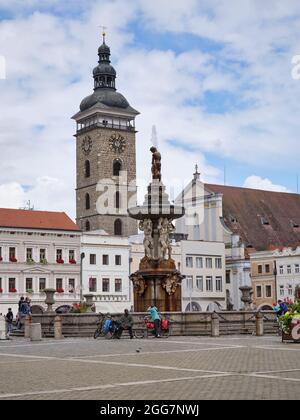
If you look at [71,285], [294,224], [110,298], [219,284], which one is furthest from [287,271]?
[71,285]

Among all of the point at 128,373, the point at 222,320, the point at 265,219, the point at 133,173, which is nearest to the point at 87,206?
the point at 133,173

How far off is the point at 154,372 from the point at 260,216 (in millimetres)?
77991

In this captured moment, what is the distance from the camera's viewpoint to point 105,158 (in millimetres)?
101125

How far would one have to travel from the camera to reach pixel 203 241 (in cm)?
8250

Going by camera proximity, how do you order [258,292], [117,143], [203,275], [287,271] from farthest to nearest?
[117,143] < [203,275] < [258,292] < [287,271]

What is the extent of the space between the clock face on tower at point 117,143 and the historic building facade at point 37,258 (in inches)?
1130

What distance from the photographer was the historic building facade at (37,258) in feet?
227

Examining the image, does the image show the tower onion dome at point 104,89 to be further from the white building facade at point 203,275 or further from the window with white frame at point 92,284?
the window with white frame at point 92,284

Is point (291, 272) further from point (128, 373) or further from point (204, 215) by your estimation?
point (128, 373)

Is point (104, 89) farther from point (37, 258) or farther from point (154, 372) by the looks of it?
point (154, 372)

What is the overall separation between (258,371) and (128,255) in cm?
6127

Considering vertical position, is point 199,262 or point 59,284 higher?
point 199,262

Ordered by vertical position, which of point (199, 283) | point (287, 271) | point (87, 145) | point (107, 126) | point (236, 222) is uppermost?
point (107, 126)

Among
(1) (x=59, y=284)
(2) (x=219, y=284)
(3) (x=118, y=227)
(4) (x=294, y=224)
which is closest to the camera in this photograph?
(1) (x=59, y=284)
